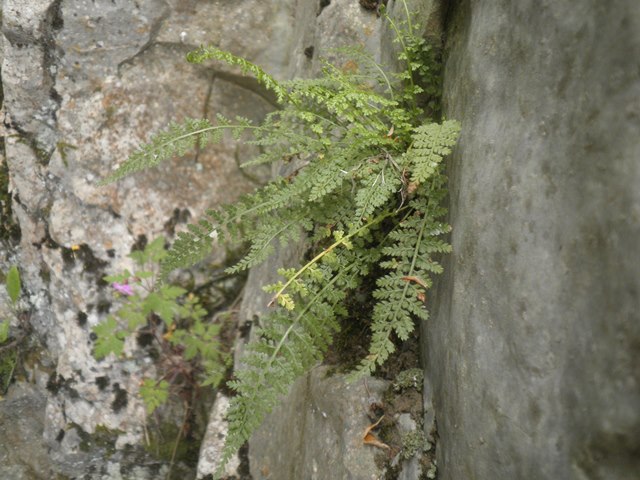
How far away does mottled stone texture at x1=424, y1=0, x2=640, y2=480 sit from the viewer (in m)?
1.50

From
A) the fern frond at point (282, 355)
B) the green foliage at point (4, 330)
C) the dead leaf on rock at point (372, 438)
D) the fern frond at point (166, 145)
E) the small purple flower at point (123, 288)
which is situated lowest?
the dead leaf on rock at point (372, 438)

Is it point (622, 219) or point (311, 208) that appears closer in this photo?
point (622, 219)

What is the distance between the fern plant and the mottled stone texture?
196 mm

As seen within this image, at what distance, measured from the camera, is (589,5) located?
5.55ft

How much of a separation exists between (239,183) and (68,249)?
4.78 ft

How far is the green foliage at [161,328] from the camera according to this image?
4.29 meters

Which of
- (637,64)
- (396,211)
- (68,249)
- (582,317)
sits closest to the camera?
(637,64)

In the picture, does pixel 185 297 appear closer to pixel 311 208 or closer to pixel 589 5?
pixel 311 208

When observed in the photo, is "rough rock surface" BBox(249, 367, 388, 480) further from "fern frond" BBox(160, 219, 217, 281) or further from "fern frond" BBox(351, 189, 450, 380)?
"fern frond" BBox(160, 219, 217, 281)

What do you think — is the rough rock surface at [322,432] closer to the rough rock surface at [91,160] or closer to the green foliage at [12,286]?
the rough rock surface at [91,160]

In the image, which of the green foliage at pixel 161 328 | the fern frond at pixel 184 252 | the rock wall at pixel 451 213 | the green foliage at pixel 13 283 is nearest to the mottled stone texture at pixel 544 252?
the rock wall at pixel 451 213

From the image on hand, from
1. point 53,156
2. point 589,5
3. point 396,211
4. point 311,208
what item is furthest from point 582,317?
point 53,156

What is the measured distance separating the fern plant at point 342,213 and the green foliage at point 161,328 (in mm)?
1527

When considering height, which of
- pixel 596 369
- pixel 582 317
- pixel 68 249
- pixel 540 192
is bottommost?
pixel 596 369
